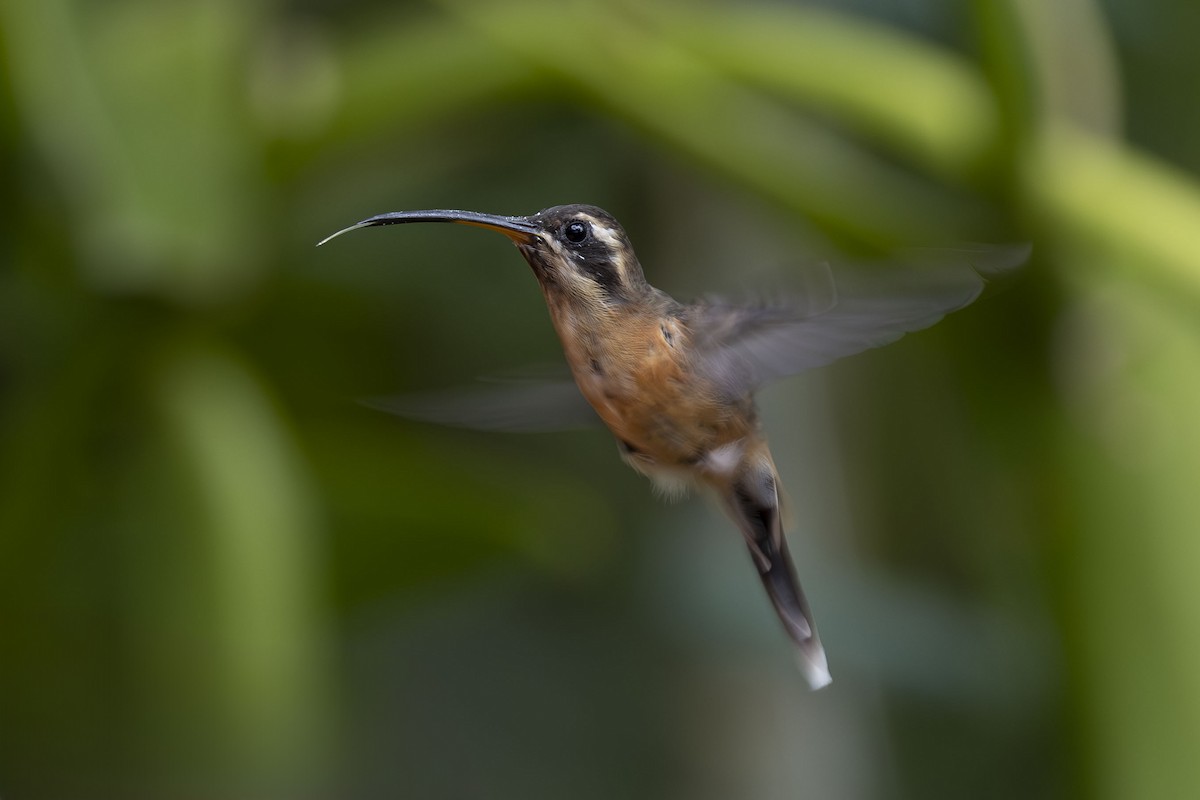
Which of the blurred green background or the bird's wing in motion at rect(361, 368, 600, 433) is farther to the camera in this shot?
the blurred green background

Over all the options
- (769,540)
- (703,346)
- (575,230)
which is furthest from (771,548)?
(575,230)

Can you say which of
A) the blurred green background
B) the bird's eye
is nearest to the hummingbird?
the bird's eye

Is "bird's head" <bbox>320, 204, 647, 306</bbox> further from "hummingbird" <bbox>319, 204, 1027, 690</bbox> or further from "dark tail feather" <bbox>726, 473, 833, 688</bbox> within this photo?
"dark tail feather" <bbox>726, 473, 833, 688</bbox>

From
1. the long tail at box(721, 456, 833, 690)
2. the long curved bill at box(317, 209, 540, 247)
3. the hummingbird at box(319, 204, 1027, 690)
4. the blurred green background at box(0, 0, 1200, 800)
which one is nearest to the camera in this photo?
the long curved bill at box(317, 209, 540, 247)

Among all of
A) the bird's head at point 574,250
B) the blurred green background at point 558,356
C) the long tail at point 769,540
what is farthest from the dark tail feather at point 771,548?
the blurred green background at point 558,356

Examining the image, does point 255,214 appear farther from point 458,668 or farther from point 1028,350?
point 458,668

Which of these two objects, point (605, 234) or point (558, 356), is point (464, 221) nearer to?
point (605, 234)

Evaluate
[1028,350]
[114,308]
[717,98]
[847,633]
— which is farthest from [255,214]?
[847,633]
